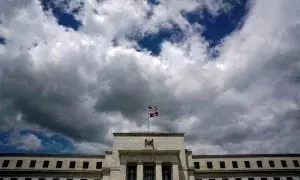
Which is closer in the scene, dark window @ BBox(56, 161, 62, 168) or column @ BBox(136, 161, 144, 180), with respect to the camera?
column @ BBox(136, 161, 144, 180)

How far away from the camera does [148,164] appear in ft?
161

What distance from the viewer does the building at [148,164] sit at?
163ft

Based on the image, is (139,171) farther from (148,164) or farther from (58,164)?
(58,164)

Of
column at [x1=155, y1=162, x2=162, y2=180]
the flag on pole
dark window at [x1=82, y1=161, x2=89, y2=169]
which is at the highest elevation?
the flag on pole

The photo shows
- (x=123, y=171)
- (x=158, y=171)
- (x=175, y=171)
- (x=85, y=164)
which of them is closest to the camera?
(x=158, y=171)

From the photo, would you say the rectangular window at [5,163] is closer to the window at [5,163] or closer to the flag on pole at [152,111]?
the window at [5,163]

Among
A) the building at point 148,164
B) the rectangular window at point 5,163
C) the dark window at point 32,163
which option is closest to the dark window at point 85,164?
the building at point 148,164

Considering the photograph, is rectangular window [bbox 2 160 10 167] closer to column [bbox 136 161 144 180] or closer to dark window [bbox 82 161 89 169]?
dark window [bbox 82 161 89 169]

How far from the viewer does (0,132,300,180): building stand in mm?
49734

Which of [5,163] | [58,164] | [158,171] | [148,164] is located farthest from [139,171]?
[5,163]

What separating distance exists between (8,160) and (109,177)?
22905 millimetres

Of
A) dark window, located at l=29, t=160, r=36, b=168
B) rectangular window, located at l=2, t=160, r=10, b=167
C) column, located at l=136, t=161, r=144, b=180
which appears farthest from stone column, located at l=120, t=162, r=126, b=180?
rectangular window, located at l=2, t=160, r=10, b=167

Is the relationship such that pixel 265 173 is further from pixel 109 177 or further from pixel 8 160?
pixel 8 160

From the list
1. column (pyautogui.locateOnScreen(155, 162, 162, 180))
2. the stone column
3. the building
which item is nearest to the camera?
column (pyautogui.locateOnScreen(155, 162, 162, 180))
